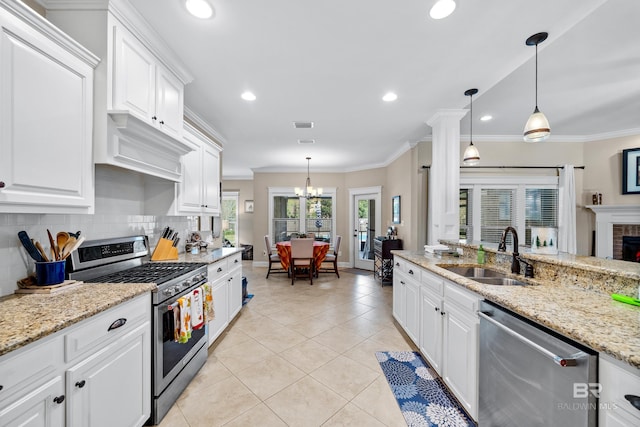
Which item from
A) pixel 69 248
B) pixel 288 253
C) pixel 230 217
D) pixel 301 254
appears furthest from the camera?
pixel 230 217

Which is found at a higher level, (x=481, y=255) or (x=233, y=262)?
(x=481, y=255)

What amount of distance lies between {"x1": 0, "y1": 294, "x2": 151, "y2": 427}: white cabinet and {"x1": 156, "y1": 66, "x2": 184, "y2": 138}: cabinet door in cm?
140

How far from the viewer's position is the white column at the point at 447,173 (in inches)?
123

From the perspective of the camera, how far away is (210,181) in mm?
3117

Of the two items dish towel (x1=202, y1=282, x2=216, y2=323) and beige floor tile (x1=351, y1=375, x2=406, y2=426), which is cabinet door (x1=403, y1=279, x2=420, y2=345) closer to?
beige floor tile (x1=351, y1=375, x2=406, y2=426)

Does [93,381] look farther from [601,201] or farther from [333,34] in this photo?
[601,201]

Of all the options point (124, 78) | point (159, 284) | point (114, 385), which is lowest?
point (114, 385)

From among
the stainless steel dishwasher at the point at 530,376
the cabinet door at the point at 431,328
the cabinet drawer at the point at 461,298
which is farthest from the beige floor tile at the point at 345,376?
→ the cabinet drawer at the point at 461,298

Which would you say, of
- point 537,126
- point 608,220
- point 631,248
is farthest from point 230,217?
point 631,248

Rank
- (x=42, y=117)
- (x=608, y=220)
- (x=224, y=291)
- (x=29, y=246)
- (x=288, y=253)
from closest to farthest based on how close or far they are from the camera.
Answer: (x=42, y=117) → (x=29, y=246) → (x=224, y=291) → (x=608, y=220) → (x=288, y=253)

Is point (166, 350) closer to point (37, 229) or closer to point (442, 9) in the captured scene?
point (37, 229)

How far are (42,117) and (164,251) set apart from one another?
1.46 metres

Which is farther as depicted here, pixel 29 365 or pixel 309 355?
pixel 309 355

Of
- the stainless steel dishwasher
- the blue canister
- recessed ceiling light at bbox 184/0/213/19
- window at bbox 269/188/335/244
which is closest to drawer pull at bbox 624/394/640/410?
the stainless steel dishwasher
